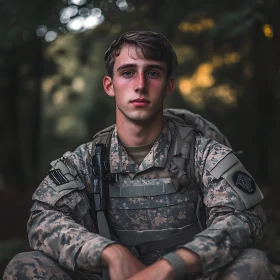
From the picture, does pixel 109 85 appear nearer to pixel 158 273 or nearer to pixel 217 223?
pixel 217 223

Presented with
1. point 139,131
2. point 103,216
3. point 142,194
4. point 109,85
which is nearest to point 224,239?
point 142,194

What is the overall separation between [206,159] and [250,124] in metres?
11.2

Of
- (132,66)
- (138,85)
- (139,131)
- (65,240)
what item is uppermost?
(132,66)

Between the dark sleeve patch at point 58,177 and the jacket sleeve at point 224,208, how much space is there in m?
0.92

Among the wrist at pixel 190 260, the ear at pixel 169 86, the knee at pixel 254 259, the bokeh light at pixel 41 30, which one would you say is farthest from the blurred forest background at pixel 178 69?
the wrist at pixel 190 260

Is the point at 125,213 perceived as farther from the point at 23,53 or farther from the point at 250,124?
the point at 250,124

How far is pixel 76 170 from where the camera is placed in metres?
3.45

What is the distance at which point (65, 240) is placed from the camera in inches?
116

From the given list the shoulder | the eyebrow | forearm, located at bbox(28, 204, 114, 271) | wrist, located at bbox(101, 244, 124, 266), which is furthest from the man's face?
wrist, located at bbox(101, 244, 124, 266)

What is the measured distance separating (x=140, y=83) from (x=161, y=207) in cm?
89

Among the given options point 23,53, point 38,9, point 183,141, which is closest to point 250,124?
point 23,53

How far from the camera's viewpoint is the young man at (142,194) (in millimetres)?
2863

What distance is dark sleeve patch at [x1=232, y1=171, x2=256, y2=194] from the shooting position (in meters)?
3.12

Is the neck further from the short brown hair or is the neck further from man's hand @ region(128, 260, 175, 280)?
man's hand @ region(128, 260, 175, 280)
